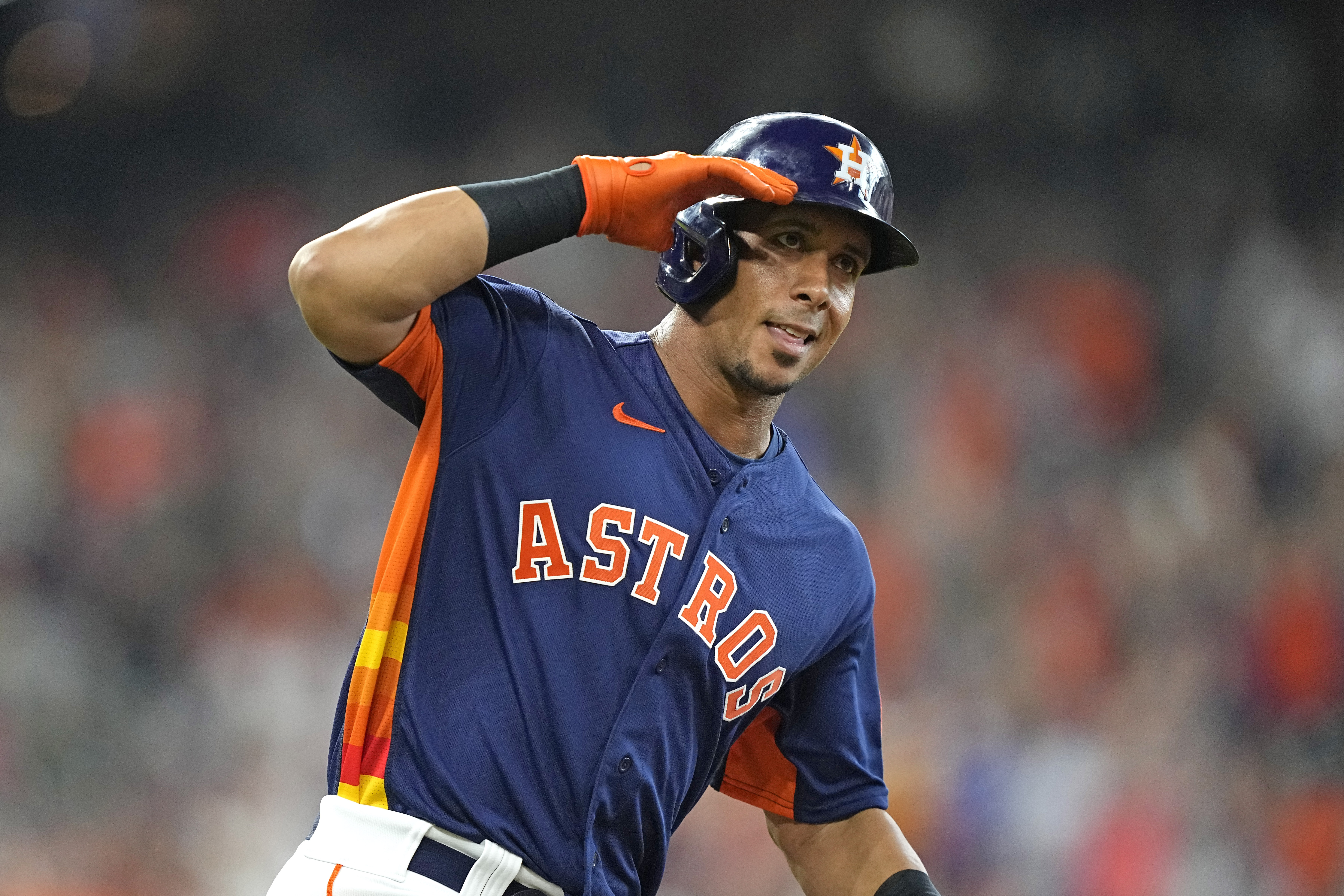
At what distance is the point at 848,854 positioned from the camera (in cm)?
226

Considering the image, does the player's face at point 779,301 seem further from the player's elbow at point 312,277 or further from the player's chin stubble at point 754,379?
the player's elbow at point 312,277

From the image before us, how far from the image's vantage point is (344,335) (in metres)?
1.64

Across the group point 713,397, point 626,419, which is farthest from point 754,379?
point 626,419

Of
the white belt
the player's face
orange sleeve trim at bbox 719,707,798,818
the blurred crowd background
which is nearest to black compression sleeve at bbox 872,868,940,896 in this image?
orange sleeve trim at bbox 719,707,798,818

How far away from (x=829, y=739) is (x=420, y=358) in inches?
43.5

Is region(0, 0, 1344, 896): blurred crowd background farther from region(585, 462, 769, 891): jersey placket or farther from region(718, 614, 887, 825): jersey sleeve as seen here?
region(585, 462, 769, 891): jersey placket

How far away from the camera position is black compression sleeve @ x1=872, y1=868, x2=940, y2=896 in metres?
2.14

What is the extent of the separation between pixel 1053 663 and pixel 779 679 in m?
3.18

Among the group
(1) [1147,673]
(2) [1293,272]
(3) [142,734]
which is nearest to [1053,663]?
(1) [1147,673]

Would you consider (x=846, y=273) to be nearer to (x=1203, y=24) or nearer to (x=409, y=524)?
(x=409, y=524)

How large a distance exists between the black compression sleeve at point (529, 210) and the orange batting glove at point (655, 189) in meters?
0.02

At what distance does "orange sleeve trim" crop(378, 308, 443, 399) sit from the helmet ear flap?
46cm

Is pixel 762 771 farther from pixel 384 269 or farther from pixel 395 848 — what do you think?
pixel 384 269

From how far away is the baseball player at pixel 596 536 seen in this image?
5.64 feet
